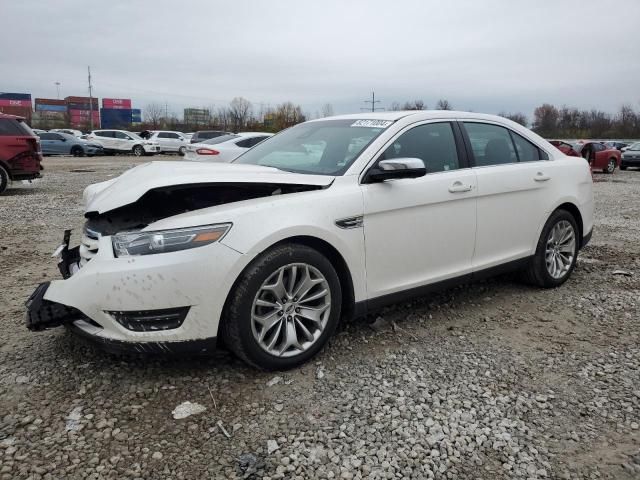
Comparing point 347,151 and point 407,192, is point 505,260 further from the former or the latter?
point 347,151

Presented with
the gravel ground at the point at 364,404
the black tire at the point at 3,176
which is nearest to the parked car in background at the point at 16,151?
the black tire at the point at 3,176

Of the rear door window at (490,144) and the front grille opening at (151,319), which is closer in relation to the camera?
the front grille opening at (151,319)

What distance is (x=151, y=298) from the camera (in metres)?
2.78

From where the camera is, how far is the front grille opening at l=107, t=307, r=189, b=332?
9.25 ft

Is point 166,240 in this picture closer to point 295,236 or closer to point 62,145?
point 295,236

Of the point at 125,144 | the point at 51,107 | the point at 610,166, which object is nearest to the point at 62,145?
the point at 125,144

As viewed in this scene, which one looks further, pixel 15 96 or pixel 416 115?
pixel 15 96

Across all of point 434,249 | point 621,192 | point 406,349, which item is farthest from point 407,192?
point 621,192

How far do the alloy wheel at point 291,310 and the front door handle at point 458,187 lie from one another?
133 centimetres

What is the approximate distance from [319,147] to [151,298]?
1.84 meters

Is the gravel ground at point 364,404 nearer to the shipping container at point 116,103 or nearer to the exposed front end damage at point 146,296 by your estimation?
the exposed front end damage at point 146,296

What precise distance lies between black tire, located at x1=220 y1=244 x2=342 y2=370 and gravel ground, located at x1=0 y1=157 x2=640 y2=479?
0.38ft

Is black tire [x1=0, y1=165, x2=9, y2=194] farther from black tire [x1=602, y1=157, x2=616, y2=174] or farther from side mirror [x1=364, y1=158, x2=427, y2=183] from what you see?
black tire [x1=602, y1=157, x2=616, y2=174]

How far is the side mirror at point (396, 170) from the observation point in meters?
3.41
